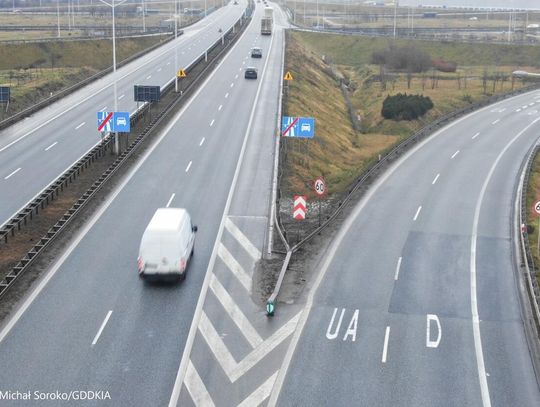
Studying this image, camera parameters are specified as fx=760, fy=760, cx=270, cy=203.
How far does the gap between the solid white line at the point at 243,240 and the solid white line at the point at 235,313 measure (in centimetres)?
295

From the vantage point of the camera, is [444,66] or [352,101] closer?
[352,101]

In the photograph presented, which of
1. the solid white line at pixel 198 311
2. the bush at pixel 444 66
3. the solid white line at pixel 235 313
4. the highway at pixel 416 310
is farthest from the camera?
the bush at pixel 444 66

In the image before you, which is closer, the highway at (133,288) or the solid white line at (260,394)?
the solid white line at (260,394)

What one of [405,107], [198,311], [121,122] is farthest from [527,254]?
[405,107]

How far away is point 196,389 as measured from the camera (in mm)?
21344

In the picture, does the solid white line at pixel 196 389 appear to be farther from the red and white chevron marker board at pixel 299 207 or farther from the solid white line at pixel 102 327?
the red and white chevron marker board at pixel 299 207

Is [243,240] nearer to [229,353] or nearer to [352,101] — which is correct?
[229,353]

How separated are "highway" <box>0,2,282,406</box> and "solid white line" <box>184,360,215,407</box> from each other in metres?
0.45

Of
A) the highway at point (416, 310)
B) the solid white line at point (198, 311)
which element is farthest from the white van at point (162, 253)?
the highway at point (416, 310)

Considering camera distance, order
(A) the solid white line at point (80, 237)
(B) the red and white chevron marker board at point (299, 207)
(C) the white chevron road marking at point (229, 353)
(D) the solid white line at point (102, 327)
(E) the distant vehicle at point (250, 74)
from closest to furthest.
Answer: (C) the white chevron road marking at point (229, 353) < (D) the solid white line at point (102, 327) < (A) the solid white line at point (80, 237) < (B) the red and white chevron marker board at point (299, 207) < (E) the distant vehicle at point (250, 74)

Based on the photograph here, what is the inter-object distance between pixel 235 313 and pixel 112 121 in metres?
23.7

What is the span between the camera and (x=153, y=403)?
20438mm

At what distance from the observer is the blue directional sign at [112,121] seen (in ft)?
153

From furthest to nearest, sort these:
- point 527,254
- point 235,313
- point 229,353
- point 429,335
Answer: point 527,254 < point 235,313 < point 429,335 < point 229,353
